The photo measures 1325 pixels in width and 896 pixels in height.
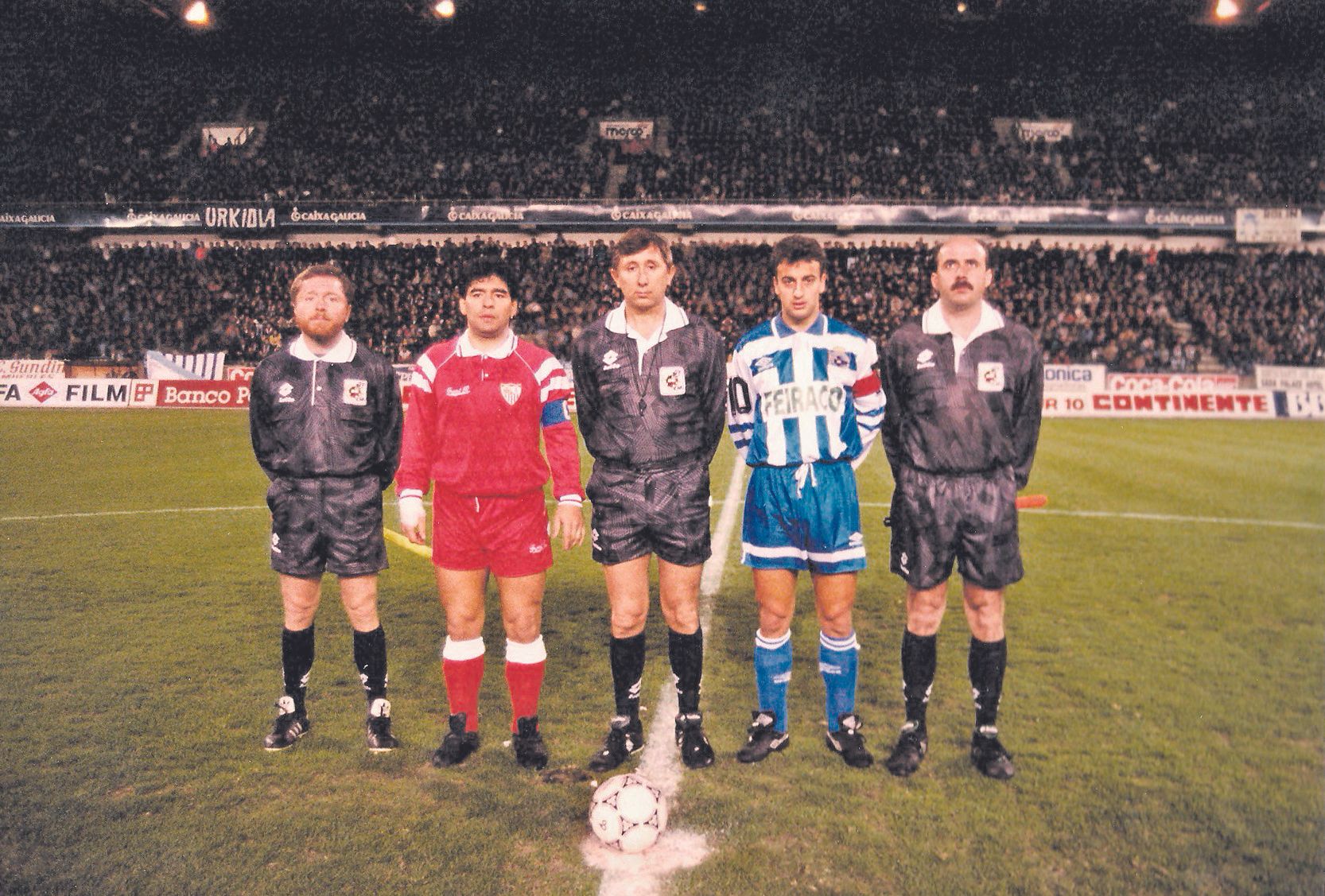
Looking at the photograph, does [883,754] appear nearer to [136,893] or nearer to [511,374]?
[511,374]

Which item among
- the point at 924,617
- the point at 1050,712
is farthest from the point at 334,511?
the point at 1050,712

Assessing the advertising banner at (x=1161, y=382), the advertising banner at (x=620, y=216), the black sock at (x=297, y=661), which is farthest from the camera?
the advertising banner at (x=620, y=216)

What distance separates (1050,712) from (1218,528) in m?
5.68

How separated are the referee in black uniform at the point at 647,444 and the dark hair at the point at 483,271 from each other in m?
0.45

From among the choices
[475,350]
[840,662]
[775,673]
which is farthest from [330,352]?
[840,662]

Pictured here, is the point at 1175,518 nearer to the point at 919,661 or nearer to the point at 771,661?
the point at 919,661

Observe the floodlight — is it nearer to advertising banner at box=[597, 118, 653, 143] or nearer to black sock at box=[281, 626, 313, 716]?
advertising banner at box=[597, 118, 653, 143]

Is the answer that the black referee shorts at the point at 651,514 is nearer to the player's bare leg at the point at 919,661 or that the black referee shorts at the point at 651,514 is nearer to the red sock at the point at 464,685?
the red sock at the point at 464,685

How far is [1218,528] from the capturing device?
8.62m

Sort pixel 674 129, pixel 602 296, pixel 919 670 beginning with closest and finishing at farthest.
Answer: pixel 919 670, pixel 602 296, pixel 674 129

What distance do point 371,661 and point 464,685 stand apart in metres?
0.51

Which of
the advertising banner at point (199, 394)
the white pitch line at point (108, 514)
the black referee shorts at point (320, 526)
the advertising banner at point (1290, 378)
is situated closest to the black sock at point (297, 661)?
the black referee shorts at point (320, 526)

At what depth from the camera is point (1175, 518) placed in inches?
358

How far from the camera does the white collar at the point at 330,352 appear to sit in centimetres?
393
